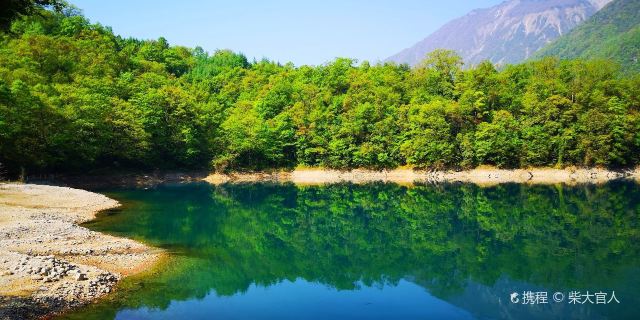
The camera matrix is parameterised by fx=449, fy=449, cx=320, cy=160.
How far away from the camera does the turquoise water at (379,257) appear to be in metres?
15.7

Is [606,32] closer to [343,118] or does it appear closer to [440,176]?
[440,176]

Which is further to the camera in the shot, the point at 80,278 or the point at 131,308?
the point at 80,278

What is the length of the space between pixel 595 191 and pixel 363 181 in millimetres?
29213

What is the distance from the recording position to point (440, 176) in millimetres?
65312

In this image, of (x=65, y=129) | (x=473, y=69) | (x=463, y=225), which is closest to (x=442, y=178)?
(x=473, y=69)

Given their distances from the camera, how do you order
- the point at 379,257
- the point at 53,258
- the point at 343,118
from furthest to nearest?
the point at 343,118 < the point at 379,257 < the point at 53,258

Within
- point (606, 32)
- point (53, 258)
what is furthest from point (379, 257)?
point (606, 32)

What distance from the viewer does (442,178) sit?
64812mm

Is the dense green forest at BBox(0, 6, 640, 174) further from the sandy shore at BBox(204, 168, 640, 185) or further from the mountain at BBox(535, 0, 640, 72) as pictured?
the mountain at BBox(535, 0, 640, 72)

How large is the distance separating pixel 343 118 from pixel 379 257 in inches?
1992

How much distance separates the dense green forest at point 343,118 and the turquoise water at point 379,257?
14.1 metres

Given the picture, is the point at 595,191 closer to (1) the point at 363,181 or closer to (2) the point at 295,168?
(1) the point at 363,181

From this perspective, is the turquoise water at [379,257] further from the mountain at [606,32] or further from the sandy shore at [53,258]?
the mountain at [606,32]

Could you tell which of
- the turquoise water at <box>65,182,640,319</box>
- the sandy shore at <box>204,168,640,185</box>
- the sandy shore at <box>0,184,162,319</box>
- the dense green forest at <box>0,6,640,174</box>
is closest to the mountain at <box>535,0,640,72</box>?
the dense green forest at <box>0,6,640,174</box>
